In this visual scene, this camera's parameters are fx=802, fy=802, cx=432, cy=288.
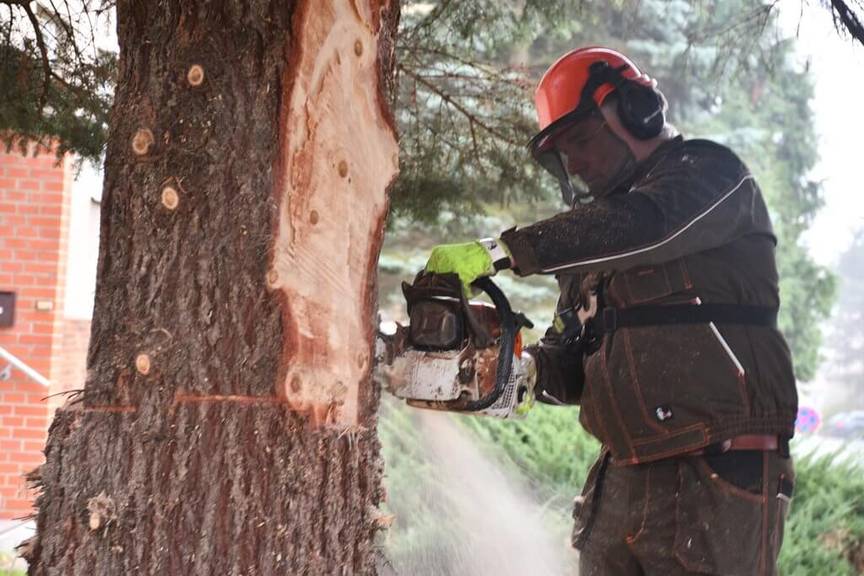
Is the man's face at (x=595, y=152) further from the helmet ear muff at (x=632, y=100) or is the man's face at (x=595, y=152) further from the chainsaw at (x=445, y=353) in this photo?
the chainsaw at (x=445, y=353)

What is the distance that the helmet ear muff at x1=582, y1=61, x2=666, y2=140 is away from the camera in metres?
2.50

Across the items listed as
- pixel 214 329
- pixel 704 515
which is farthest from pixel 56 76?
pixel 704 515

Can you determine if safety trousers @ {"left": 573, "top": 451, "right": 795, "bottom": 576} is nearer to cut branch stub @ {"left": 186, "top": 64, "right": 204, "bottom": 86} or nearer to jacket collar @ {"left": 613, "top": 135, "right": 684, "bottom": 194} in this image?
jacket collar @ {"left": 613, "top": 135, "right": 684, "bottom": 194}

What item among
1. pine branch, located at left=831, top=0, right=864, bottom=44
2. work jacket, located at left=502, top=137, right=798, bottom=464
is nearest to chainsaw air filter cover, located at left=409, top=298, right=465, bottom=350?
work jacket, located at left=502, top=137, right=798, bottom=464

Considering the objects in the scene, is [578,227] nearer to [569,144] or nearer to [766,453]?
[569,144]

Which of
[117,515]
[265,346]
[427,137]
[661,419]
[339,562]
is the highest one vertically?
[427,137]

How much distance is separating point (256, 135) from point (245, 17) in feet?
0.80

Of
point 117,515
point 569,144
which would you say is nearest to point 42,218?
point 569,144

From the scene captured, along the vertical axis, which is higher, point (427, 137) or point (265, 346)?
point (427, 137)

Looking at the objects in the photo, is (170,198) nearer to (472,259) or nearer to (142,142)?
(142,142)

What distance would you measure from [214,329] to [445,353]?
0.80 m

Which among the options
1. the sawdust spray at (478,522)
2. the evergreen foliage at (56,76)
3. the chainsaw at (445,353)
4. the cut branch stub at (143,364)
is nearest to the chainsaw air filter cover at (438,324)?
the chainsaw at (445,353)

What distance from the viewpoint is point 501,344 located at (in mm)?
2250

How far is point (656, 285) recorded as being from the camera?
2.35 meters
